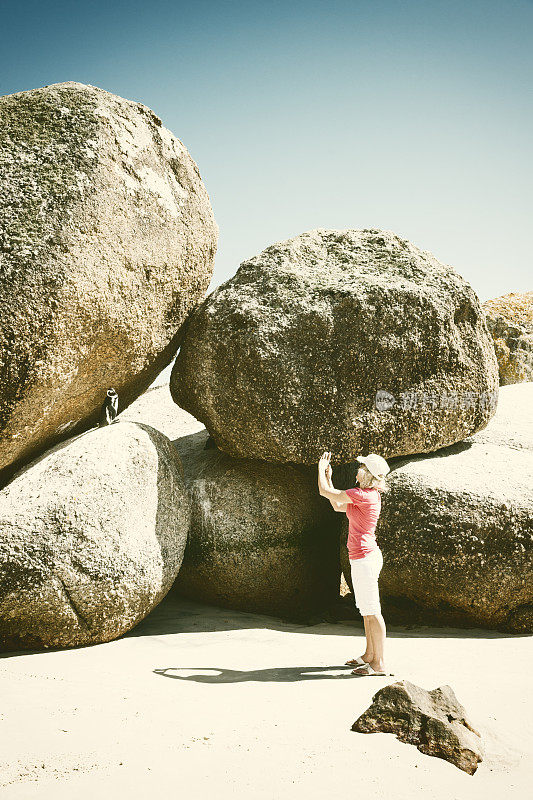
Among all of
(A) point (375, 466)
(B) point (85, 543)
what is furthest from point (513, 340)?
(B) point (85, 543)

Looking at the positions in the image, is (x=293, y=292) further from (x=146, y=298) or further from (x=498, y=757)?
(x=498, y=757)

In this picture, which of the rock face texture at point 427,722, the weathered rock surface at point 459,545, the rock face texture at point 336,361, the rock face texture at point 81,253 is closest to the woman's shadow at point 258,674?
the rock face texture at point 427,722

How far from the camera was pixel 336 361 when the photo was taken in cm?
457

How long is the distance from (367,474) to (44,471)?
2.05 metres

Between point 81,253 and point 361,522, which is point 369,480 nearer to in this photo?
point 361,522

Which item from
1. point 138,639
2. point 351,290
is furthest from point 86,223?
point 138,639

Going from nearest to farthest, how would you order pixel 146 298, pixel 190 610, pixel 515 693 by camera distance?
pixel 515 693, pixel 146 298, pixel 190 610

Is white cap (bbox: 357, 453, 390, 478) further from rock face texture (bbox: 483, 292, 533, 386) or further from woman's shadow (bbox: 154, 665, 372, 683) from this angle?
rock face texture (bbox: 483, 292, 533, 386)

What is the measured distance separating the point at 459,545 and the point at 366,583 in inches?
36.2

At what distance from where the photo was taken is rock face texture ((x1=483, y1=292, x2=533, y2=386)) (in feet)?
34.6

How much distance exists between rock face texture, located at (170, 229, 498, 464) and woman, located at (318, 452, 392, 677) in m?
0.75

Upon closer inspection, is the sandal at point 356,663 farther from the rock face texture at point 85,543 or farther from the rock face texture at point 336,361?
the rock face texture at point 336,361

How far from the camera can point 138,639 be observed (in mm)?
4070

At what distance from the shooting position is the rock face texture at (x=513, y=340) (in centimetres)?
1054
